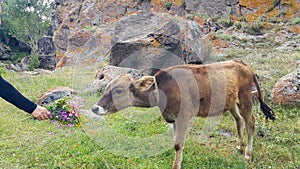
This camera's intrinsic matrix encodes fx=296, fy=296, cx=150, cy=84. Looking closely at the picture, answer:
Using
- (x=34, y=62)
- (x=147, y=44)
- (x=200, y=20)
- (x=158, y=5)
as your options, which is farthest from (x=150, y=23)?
(x=34, y=62)

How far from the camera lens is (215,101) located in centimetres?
495

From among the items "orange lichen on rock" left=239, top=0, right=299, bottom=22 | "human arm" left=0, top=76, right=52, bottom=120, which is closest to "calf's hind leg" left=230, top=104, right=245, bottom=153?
"human arm" left=0, top=76, right=52, bottom=120

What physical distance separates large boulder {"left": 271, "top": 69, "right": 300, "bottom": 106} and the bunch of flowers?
4.78m

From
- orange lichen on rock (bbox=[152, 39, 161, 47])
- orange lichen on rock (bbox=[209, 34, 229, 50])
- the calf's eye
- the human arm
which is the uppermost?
the human arm

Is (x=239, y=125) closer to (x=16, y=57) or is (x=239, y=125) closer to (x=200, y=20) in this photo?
(x=200, y=20)

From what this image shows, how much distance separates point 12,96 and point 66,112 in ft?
15.2

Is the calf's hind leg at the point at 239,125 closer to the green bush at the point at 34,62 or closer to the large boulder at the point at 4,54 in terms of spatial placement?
the green bush at the point at 34,62

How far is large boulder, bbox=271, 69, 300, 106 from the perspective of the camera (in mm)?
6867

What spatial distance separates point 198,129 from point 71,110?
3183mm

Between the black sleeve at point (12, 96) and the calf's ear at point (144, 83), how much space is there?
1966 mm

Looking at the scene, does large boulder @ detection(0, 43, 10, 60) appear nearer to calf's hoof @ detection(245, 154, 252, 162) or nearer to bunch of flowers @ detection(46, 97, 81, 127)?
bunch of flowers @ detection(46, 97, 81, 127)

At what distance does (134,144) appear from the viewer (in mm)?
5691

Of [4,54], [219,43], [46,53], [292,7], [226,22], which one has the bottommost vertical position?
[46,53]

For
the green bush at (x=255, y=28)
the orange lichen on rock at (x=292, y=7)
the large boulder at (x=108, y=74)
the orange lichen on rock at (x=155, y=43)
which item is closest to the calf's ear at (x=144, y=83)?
the large boulder at (x=108, y=74)
